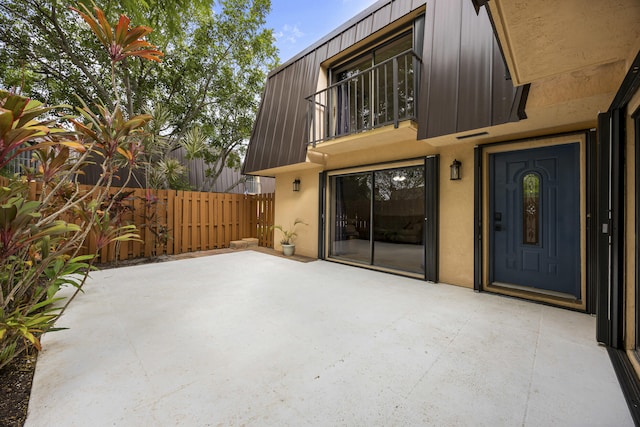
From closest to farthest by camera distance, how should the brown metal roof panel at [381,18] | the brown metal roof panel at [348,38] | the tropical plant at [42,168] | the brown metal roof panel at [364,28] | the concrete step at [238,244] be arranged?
the tropical plant at [42,168], the brown metal roof panel at [381,18], the brown metal roof panel at [364,28], the brown metal roof panel at [348,38], the concrete step at [238,244]

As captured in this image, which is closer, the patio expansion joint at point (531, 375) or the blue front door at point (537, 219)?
the patio expansion joint at point (531, 375)

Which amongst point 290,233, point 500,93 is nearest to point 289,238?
point 290,233

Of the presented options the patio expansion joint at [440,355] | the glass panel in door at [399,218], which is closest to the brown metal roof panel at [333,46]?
the glass panel in door at [399,218]

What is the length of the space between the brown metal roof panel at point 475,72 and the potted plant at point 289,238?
14.2 ft

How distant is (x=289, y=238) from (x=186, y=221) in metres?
2.94

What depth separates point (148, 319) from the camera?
109 inches

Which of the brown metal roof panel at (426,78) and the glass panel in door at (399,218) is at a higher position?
the brown metal roof panel at (426,78)

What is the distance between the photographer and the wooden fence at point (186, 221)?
19.9 ft

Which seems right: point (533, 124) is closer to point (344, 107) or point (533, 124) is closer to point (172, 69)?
point (344, 107)

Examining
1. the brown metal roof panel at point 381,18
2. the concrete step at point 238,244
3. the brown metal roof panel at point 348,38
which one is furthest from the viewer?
the concrete step at point 238,244

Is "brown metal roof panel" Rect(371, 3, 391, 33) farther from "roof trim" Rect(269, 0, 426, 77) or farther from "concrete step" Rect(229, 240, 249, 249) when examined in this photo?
"concrete step" Rect(229, 240, 249, 249)

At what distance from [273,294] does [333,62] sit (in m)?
5.10

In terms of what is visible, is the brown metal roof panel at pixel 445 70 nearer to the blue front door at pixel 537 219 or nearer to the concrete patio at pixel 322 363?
the blue front door at pixel 537 219

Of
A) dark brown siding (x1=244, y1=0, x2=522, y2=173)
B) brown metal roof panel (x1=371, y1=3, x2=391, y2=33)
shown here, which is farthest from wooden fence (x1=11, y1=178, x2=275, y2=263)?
brown metal roof panel (x1=371, y1=3, x2=391, y2=33)
